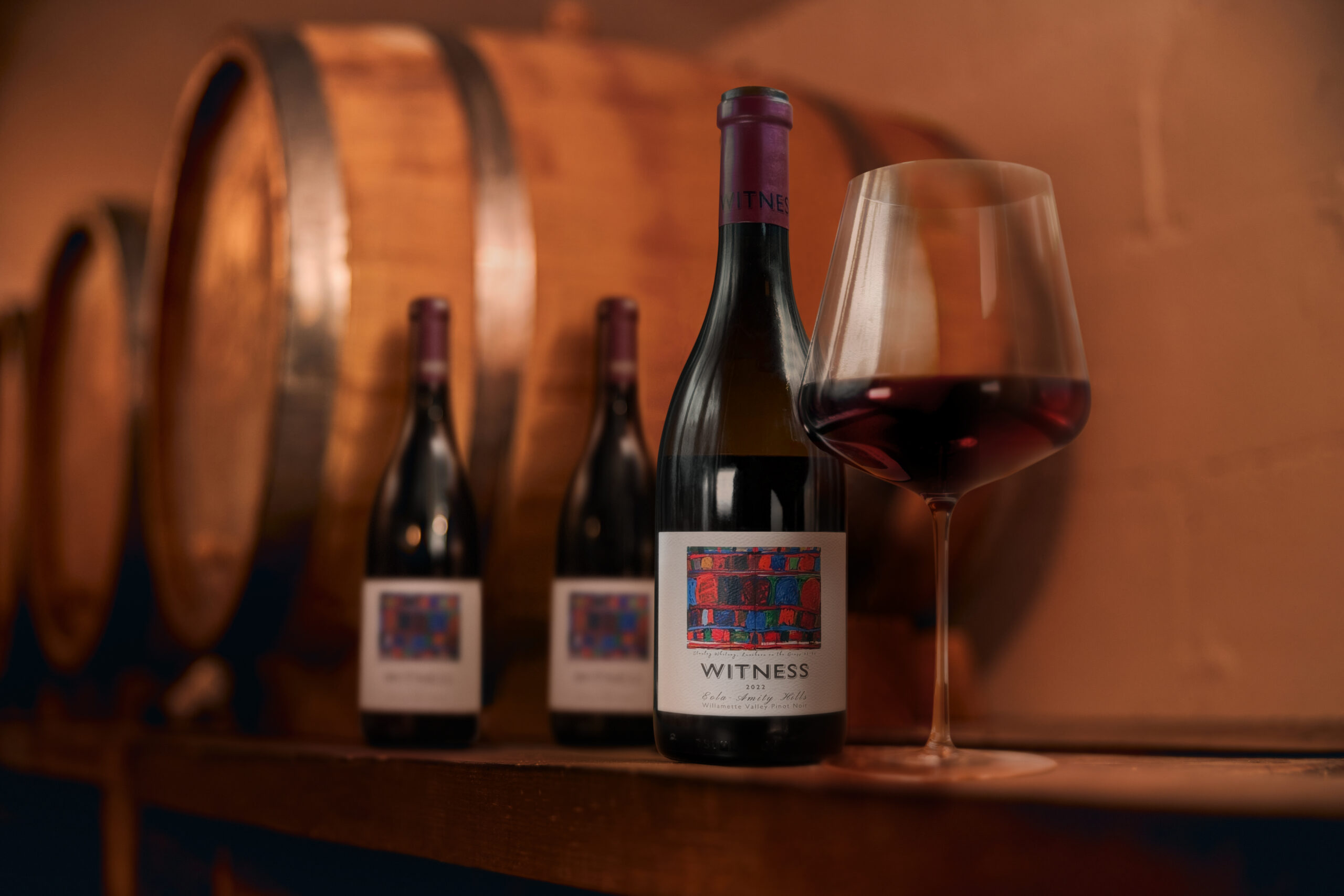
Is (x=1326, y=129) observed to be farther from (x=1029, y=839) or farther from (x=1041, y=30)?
(x=1029, y=839)

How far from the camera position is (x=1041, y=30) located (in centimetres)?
129

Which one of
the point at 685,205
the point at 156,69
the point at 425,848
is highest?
the point at 156,69

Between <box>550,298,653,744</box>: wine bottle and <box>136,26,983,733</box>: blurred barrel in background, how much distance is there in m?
0.02

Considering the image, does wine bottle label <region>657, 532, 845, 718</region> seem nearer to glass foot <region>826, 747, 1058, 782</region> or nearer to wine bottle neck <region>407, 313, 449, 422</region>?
glass foot <region>826, 747, 1058, 782</region>

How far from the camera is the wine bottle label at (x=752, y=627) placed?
583 mm

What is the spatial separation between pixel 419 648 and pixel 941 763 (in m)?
0.40

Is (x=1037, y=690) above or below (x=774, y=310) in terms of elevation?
below

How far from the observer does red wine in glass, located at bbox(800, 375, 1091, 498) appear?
549 millimetres

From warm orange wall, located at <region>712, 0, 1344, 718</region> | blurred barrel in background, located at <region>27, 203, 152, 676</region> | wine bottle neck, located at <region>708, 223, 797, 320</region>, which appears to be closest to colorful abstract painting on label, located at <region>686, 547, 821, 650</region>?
wine bottle neck, located at <region>708, 223, 797, 320</region>

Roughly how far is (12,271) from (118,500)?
3.05ft


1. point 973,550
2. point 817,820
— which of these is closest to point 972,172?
point 817,820

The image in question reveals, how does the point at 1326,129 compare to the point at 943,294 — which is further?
the point at 1326,129

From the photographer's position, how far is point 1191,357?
3.65ft

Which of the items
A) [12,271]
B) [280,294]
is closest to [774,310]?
[280,294]
